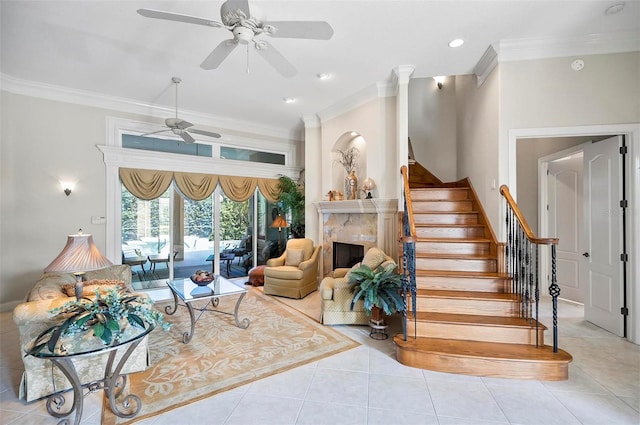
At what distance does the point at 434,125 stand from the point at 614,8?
3117mm

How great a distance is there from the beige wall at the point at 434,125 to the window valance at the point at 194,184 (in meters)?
3.26

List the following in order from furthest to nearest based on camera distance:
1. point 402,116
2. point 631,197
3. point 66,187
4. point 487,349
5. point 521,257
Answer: point 66,187 < point 402,116 < point 631,197 < point 521,257 < point 487,349

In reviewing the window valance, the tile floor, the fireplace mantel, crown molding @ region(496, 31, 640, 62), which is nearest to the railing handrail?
the fireplace mantel

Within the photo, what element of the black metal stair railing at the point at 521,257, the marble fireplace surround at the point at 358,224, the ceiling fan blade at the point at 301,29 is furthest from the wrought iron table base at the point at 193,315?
the black metal stair railing at the point at 521,257

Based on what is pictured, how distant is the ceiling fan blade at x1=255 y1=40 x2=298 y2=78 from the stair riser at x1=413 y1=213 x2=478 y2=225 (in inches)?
106

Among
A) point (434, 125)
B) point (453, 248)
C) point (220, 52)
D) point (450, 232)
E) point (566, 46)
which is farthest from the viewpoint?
point (434, 125)

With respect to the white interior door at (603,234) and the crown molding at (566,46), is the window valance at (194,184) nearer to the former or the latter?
the crown molding at (566,46)

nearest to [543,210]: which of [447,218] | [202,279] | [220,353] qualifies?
[447,218]

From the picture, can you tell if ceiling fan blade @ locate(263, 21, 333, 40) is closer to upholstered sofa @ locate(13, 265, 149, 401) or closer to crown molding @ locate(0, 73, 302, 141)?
upholstered sofa @ locate(13, 265, 149, 401)

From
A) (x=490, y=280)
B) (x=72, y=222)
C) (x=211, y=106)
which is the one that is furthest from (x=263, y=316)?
(x=211, y=106)

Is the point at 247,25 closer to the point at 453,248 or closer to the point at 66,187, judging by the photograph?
the point at 453,248

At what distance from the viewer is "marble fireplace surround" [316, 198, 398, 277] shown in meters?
4.48

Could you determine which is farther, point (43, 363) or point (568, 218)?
point (568, 218)

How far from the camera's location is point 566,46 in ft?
10.7
